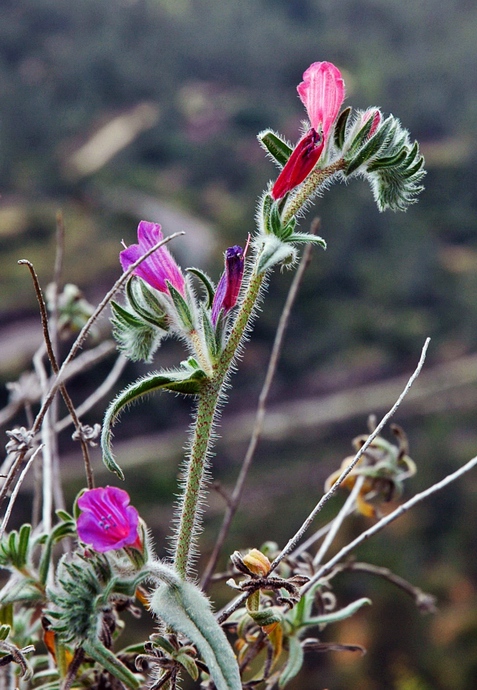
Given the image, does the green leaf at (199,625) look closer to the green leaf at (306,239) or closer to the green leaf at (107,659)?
the green leaf at (107,659)

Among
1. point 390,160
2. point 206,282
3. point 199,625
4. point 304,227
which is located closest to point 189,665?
point 199,625

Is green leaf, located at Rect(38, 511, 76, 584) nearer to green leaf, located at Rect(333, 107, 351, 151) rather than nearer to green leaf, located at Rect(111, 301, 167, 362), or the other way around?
green leaf, located at Rect(111, 301, 167, 362)

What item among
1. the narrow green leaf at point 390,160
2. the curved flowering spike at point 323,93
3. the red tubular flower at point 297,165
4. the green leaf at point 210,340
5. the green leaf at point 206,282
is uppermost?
the curved flowering spike at point 323,93

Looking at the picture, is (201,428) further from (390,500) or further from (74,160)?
(74,160)

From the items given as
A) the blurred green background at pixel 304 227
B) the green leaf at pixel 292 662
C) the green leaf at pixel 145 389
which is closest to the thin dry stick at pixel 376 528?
the green leaf at pixel 292 662

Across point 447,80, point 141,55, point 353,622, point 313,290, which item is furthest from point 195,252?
point 447,80

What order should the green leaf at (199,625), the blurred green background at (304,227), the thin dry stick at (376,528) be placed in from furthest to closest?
the blurred green background at (304,227)
the thin dry stick at (376,528)
the green leaf at (199,625)

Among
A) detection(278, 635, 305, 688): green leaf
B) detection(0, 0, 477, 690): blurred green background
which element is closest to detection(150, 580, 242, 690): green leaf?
detection(278, 635, 305, 688): green leaf
